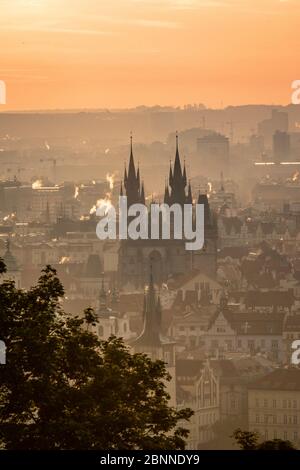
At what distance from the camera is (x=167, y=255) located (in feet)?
286

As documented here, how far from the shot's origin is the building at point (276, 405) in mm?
52128

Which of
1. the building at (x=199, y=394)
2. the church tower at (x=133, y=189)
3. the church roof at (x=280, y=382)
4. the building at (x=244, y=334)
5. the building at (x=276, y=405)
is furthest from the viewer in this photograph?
the church tower at (x=133, y=189)

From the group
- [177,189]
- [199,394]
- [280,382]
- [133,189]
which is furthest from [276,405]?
[133,189]

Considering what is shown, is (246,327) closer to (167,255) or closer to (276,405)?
(276,405)

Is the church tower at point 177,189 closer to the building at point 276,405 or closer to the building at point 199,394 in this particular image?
the building at point 199,394

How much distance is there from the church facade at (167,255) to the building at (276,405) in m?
29.0

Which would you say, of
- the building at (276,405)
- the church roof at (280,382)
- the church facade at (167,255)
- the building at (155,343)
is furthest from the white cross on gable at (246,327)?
the church facade at (167,255)

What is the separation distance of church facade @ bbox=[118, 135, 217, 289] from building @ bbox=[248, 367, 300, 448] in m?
29.0

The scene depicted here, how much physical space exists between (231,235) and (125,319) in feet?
164

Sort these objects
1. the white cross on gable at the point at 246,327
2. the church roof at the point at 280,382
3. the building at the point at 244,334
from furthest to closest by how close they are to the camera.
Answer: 1. the white cross on gable at the point at 246,327
2. the building at the point at 244,334
3. the church roof at the point at 280,382

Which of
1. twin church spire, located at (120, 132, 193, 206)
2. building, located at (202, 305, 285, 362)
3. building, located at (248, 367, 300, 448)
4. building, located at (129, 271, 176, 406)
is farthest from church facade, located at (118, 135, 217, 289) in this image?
building, located at (248, 367, 300, 448)

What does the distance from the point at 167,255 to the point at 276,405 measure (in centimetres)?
3354

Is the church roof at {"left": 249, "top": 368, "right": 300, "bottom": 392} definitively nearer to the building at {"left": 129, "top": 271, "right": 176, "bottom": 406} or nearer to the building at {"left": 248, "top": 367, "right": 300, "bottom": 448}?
the building at {"left": 248, "top": 367, "right": 300, "bottom": 448}

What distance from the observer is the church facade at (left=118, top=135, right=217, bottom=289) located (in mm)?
86062
